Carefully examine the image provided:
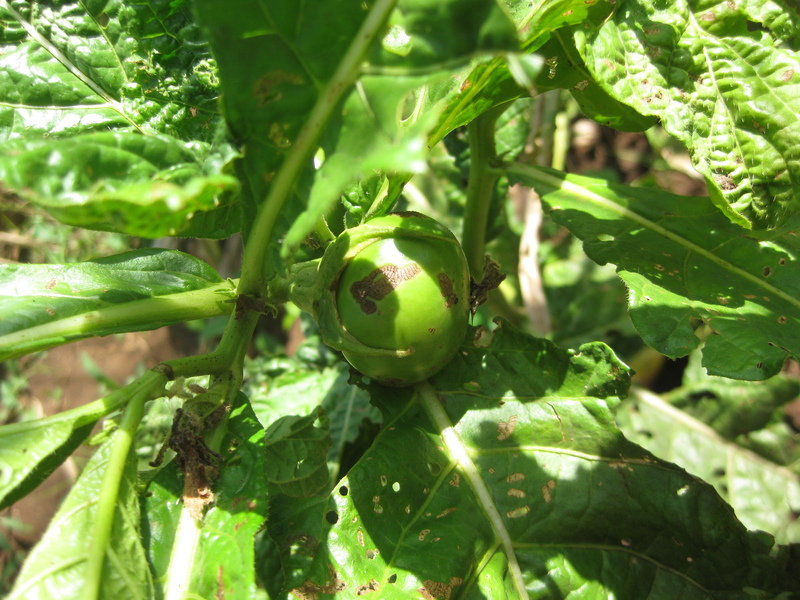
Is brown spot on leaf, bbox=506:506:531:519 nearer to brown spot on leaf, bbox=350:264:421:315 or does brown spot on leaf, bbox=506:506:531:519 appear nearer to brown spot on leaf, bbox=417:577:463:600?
brown spot on leaf, bbox=417:577:463:600

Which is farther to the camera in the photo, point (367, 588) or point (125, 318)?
point (367, 588)

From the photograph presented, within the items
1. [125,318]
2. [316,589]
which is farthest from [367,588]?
[125,318]

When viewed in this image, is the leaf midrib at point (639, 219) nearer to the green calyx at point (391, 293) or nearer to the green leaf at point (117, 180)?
the green calyx at point (391, 293)

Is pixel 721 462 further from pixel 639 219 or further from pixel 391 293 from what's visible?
pixel 391 293

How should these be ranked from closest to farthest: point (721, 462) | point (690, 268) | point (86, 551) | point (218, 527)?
point (86, 551)
point (218, 527)
point (690, 268)
point (721, 462)

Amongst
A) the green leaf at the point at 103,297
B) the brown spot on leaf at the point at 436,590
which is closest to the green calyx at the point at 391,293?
the green leaf at the point at 103,297

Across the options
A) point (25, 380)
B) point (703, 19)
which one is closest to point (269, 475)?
point (703, 19)

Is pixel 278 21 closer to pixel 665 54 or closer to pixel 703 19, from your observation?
pixel 665 54
